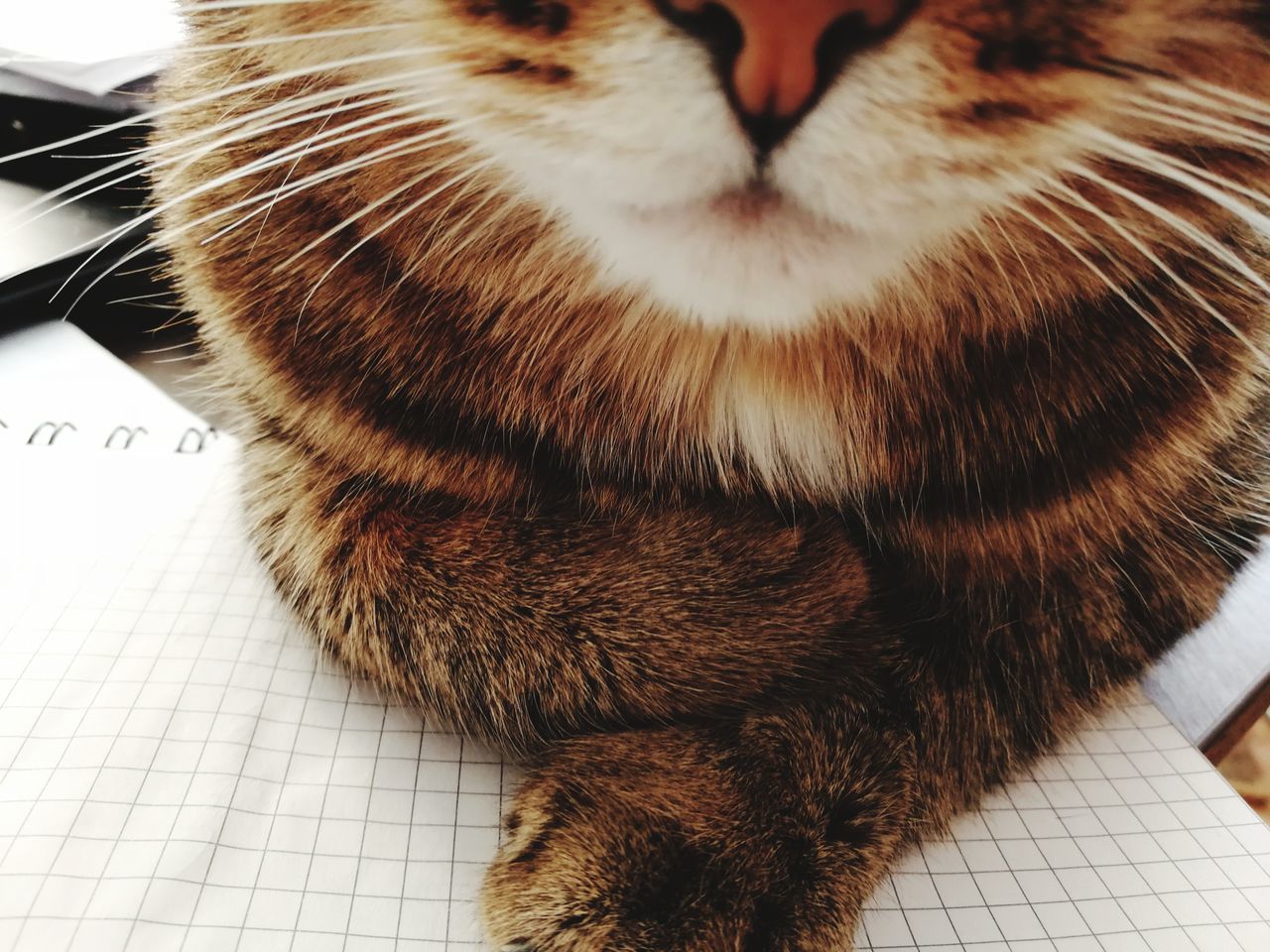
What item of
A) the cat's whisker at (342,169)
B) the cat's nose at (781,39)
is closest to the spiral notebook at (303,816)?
the cat's whisker at (342,169)

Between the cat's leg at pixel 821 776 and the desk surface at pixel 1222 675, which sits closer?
the cat's leg at pixel 821 776

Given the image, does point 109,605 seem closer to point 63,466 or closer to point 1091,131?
point 63,466

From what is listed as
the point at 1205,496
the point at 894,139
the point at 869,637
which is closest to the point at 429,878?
the point at 869,637

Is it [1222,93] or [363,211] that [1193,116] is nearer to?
[1222,93]

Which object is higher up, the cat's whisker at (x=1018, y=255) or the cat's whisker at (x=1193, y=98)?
the cat's whisker at (x=1193, y=98)

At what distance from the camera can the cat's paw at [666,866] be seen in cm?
33

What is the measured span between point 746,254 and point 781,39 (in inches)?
2.9

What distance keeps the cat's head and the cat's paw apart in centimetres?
21

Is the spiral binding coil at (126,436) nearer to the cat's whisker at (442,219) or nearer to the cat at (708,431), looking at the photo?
the cat at (708,431)

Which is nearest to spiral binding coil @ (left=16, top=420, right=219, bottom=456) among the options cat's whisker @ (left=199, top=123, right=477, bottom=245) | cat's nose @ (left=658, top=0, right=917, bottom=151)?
cat's whisker @ (left=199, top=123, right=477, bottom=245)

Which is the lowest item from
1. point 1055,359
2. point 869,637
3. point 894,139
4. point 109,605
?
point 109,605

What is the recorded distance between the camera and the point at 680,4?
0.74 ft

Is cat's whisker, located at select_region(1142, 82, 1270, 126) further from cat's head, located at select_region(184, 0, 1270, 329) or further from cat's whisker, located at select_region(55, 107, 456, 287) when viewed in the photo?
cat's whisker, located at select_region(55, 107, 456, 287)

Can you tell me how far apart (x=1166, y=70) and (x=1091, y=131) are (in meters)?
0.05
